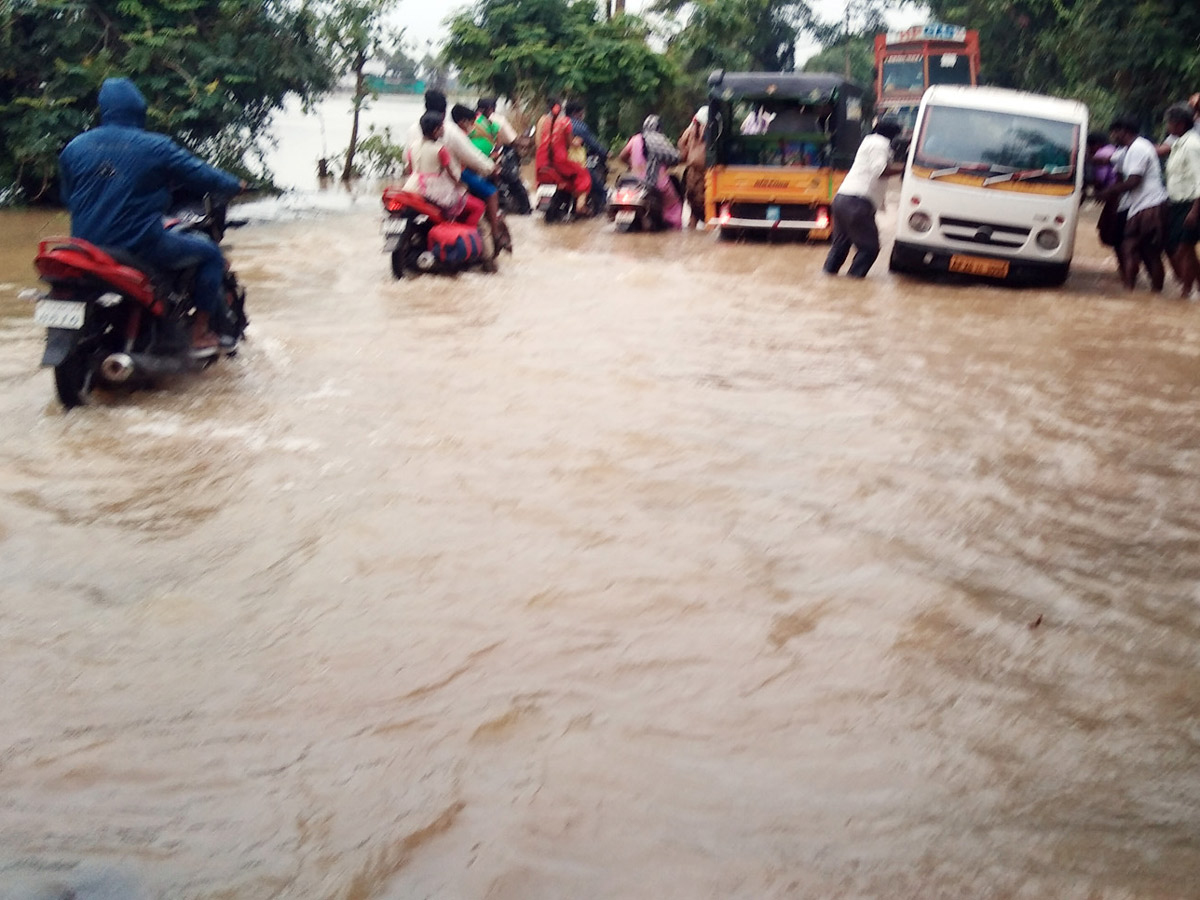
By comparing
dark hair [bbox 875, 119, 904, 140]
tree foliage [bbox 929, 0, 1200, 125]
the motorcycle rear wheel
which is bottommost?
the motorcycle rear wheel

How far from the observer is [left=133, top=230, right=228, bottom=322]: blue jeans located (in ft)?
22.9

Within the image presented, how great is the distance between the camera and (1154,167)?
11133 mm

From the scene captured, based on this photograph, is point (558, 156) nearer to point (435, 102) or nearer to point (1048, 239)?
point (435, 102)

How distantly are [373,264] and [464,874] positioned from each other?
1047cm

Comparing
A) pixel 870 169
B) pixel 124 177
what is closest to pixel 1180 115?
pixel 870 169

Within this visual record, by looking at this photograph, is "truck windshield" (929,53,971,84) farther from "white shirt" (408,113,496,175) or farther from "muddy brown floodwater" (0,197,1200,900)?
"muddy brown floodwater" (0,197,1200,900)

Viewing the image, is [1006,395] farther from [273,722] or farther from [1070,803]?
[273,722]

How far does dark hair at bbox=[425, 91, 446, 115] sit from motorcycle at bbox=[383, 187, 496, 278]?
2.38 feet

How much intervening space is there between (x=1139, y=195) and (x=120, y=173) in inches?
328

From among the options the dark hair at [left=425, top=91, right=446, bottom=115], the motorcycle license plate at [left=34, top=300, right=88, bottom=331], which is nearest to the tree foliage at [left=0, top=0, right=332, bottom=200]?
the dark hair at [left=425, top=91, right=446, bottom=115]

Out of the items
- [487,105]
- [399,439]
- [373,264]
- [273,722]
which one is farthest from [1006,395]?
[487,105]

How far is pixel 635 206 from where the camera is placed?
50.9 ft

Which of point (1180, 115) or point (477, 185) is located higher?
point (1180, 115)

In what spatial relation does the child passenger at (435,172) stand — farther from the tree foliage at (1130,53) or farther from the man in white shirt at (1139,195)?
the tree foliage at (1130,53)
